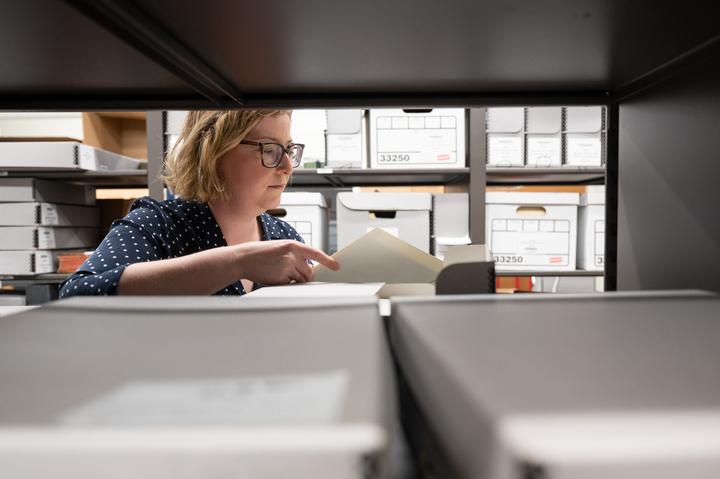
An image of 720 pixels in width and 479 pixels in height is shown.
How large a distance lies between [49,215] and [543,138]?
1.81 meters

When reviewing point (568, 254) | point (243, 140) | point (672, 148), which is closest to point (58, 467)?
point (672, 148)

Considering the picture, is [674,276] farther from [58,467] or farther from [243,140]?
[243,140]

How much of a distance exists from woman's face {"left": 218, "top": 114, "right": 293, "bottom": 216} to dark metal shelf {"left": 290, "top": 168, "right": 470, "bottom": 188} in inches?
18.9

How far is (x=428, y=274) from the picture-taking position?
1.62ft

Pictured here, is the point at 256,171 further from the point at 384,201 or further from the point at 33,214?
the point at 33,214

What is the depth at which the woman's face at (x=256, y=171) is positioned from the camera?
2.96ft

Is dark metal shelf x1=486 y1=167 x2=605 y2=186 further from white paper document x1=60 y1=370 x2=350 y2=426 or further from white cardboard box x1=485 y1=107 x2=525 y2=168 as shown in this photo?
white paper document x1=60 y1=370 x2=350 y2=426

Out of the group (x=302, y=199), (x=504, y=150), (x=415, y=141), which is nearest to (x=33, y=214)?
(x=302, y=199)

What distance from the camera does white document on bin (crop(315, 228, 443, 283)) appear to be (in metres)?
0.49

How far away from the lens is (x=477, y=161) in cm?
146

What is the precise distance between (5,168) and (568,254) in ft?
6.65

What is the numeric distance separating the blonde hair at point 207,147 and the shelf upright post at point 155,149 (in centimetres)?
51

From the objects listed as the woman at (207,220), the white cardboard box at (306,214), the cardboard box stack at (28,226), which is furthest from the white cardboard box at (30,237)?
the white cardboard box at (306,214)

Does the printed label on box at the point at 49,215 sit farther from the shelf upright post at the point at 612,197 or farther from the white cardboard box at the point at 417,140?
the shelf upright post at the point at 612,197
